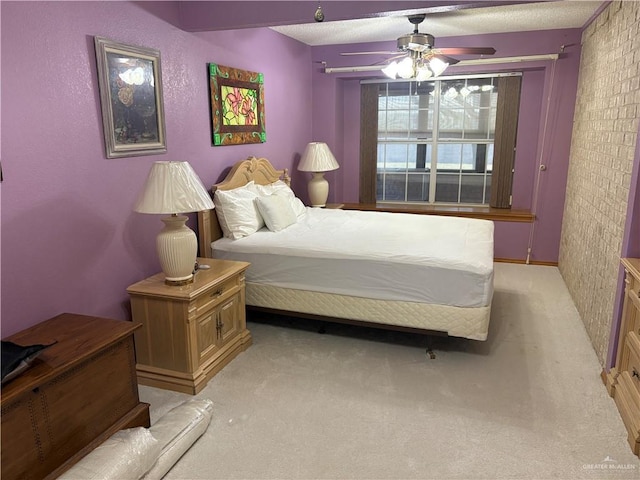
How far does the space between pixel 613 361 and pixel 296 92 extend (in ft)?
12.9

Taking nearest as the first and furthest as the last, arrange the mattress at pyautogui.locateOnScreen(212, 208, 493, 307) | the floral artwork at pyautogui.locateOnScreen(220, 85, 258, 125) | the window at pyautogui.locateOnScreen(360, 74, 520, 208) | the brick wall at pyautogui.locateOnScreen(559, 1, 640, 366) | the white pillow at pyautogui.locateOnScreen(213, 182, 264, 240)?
the brick wall at pyautogui.locateOnScreen(559, 1, 640, 366) < the mattress at pyautogui.locateOnScreen(212, 208, 493, 307) < the white pillow at pyautogui.locateOnScreen(213, 182, 264, 240) < the floral artwork at pyautogui.locateOnScreen(220, 85, 258, 125) < the window at pyautogui.locateOnScreen(360, 74, 520, 208)

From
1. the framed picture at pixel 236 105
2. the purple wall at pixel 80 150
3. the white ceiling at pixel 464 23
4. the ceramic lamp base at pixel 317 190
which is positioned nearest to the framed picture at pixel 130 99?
the purple wall at pixel 80 150

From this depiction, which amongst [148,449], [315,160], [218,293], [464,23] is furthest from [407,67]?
[148,449]

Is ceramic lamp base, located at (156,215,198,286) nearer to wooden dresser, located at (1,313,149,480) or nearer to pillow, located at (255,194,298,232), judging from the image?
wooden dresser, located at (1,313,149,480)

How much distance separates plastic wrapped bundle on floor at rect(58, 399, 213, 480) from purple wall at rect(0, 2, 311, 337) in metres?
0.81

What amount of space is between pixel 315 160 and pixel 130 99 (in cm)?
246

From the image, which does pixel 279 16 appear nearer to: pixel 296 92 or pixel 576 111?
pixel 296 92

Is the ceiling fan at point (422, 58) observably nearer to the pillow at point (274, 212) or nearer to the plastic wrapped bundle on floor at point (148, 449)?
the pillow at point (274, 212)

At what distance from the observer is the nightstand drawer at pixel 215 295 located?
107 inches

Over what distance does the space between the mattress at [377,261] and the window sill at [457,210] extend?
142 centimetres

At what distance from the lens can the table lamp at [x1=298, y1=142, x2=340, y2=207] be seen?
5023 millimetres

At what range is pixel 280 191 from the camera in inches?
170

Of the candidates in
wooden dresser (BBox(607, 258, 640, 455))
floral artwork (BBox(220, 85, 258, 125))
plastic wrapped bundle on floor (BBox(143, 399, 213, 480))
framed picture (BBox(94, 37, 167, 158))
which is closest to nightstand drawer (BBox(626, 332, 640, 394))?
wooden dresser (BBox(607, 258, 640, 455))

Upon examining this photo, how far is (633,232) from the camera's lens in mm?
2521
